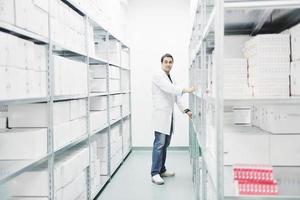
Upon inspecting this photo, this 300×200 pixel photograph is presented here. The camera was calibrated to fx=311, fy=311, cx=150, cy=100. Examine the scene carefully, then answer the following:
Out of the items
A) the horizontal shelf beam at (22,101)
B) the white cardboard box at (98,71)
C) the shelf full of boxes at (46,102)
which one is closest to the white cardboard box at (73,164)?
the shelf full of boxes at (46,102)

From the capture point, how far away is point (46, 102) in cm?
205

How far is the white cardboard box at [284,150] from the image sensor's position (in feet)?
4.98

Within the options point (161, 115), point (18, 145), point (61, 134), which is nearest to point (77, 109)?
point (61, 134)

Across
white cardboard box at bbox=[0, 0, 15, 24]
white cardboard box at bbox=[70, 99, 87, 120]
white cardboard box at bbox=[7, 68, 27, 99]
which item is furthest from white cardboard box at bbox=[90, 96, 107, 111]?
white cardboard box at bbox=[0, 0, 15, 24]

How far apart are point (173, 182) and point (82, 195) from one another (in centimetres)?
142

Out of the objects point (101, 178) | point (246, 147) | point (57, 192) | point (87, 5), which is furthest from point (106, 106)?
point (246, 147)

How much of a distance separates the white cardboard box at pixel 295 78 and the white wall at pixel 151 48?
14.2 feet

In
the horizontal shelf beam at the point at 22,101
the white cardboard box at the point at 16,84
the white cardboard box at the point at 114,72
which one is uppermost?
the white cardboard box at the point at 114,72

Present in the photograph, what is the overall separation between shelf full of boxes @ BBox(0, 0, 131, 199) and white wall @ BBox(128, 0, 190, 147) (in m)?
2.37

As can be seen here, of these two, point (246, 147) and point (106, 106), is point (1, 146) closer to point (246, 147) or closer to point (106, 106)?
point (246, 147)

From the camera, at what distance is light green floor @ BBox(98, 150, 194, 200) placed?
11.1 ft

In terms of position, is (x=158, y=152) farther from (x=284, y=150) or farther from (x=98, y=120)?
(x=284, y=150)

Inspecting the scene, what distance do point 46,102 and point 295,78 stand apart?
1.50 metres

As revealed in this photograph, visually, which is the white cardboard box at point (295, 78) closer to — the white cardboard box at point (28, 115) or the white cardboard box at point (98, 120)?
the white cardboard box at point (28, 115)
